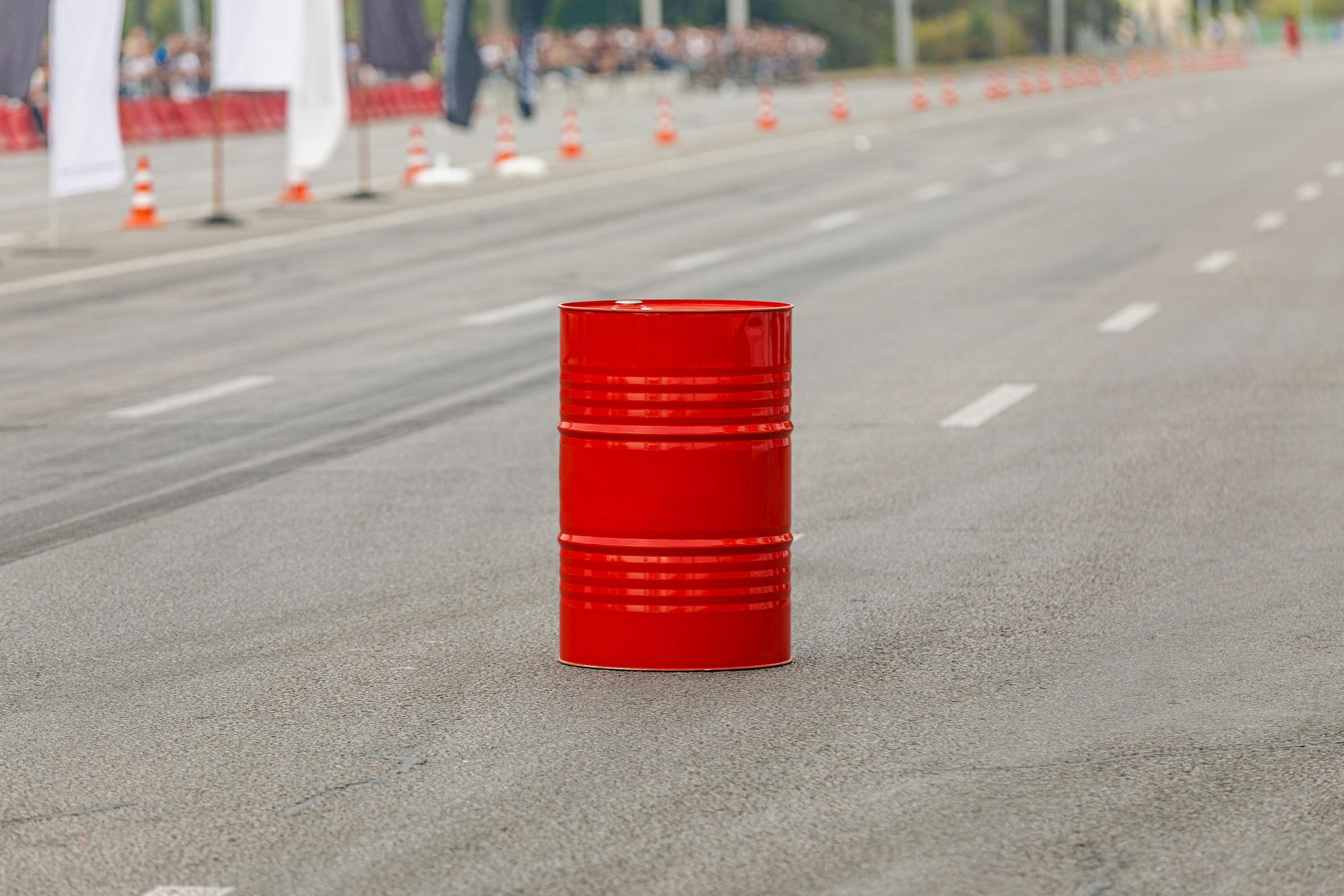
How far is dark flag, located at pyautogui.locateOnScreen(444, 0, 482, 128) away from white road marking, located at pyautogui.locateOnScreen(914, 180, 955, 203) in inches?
251

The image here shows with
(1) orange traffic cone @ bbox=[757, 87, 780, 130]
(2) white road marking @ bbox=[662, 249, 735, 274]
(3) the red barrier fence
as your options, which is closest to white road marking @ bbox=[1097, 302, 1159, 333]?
(2) white road marking @ bbox=[662, 249, 735, 274]

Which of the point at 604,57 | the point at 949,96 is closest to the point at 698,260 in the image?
the point at 949,96

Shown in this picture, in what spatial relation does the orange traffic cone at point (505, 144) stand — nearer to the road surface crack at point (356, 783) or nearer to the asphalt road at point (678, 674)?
the asphalt road at point (678, 674)

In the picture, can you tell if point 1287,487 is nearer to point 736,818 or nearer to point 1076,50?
point 736,818

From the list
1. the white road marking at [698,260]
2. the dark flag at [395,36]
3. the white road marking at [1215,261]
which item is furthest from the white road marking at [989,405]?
the dark flag at [395,36]

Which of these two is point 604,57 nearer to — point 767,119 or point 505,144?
point 767,119

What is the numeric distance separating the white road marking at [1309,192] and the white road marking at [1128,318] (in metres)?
11.3

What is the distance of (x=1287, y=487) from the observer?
9.97 m

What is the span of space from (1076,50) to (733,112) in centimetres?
8226

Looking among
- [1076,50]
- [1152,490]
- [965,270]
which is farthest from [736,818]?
[1076,50]

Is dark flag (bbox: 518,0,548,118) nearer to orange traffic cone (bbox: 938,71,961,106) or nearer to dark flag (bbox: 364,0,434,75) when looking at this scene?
dark flag (bbox: 364,0,434,75)

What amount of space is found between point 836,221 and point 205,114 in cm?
2472

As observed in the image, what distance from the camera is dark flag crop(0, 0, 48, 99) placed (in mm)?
18844

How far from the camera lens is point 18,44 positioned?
18859mm
